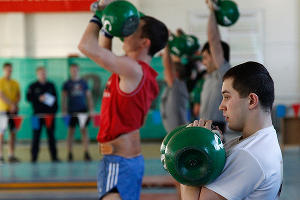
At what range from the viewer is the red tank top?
291 centimetres

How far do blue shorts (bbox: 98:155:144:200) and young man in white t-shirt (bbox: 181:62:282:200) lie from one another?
120 centimetres

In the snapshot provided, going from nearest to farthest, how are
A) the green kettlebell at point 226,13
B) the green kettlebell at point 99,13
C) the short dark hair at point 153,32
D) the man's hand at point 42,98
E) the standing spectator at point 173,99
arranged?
the green kettlebell at point 99,13 < the short dark hair at point 153,32 < the green kettlebell at point 226,13 < the standing spectator at point 173,99 < the man's hand at point 42,98

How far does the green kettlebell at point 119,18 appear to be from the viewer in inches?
99.7

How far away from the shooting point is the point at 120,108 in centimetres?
291

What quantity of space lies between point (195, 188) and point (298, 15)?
488 inches

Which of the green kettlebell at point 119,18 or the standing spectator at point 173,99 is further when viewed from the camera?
the standing spectator at point 173,99

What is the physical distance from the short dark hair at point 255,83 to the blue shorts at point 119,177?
1338 millimetres

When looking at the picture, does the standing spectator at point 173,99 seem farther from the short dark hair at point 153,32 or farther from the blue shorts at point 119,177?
the blue shorts at point 119,177

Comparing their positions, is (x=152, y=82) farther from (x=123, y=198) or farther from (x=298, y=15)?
(x=298, y=15)

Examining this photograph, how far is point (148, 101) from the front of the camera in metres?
3.09

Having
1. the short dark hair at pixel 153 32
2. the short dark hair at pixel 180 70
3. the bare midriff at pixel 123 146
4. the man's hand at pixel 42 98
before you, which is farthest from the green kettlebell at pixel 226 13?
the man's hand at pixel 42 98

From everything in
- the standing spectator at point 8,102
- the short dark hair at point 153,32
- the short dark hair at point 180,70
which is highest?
the short dark hair at point 153,32

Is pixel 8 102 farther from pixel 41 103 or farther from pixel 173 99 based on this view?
pixel 173 99

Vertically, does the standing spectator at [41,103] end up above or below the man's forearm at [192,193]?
below
